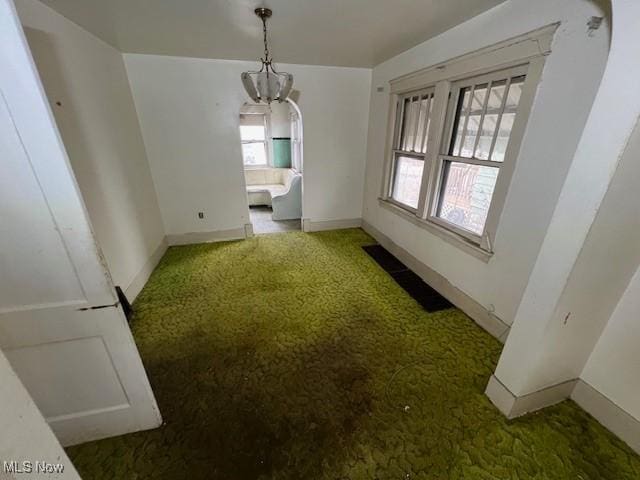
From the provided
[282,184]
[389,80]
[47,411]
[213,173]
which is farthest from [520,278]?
[282,184]

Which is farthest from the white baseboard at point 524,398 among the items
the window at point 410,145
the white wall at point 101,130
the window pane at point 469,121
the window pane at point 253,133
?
the window pane at point 253,133

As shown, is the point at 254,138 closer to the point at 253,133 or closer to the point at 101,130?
the point at 253,133

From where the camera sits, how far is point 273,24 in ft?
7.14

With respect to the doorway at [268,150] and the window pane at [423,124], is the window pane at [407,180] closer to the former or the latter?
the window pane at [423,124]

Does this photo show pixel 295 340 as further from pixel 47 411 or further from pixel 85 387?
pixel 47 411

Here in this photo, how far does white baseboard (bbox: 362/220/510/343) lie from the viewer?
207cm

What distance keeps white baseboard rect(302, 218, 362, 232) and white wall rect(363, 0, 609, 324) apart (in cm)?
191

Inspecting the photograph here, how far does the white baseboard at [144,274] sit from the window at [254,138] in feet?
11.9

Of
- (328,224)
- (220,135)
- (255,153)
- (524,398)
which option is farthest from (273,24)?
(255,153)

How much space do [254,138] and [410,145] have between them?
4462 mm

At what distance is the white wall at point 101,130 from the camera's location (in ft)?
5.77

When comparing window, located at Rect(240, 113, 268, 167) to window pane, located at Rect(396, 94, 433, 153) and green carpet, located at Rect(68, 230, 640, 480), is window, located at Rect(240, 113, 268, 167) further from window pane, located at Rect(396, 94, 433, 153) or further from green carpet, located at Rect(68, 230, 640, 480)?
green carpet, located at Rect(68, 230, 640, 480)

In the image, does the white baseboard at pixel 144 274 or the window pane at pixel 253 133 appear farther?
the window pane at pixel 253 133

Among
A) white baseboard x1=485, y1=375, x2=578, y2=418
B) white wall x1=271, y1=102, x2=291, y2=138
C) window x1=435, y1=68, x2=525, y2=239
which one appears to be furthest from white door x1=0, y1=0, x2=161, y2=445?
white wall x1=271, y1=102, x2=291, y2=138
